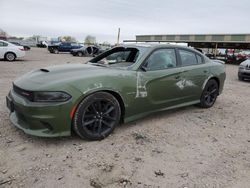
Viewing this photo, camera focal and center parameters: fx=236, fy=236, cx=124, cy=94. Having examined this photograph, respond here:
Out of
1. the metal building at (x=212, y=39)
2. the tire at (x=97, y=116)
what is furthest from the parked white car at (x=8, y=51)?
the metal building at (x=212, y=39)

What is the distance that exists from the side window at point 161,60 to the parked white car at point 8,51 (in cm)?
1263

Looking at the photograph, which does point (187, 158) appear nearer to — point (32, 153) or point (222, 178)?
point (222, 178)

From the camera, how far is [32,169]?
264 centimetres

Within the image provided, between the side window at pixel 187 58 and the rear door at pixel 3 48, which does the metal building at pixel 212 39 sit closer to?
the rear door at pixel 3 48

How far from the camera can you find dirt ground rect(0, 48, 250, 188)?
252cm

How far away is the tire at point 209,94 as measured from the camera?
5.17 m

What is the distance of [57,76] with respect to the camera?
3309mm

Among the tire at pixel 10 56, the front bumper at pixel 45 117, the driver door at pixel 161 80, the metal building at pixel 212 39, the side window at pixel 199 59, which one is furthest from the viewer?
the metal building at pixel 212 39

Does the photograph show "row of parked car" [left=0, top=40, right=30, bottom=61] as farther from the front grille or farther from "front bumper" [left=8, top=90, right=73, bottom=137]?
"front bumper" [left=8, top=90, right=73, bottom=137]

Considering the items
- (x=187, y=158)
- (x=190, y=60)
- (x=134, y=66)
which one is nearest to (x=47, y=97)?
(x=134, y=66)

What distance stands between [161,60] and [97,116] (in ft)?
5.29

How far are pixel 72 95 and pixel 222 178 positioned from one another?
6.70 ft

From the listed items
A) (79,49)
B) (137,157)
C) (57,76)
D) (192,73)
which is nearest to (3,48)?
(79,49)

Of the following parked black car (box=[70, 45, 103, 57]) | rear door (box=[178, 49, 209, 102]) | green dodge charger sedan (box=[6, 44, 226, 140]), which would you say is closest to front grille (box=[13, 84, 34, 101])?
green dodge charger sedan (box=[6, 44, 226, 140])
